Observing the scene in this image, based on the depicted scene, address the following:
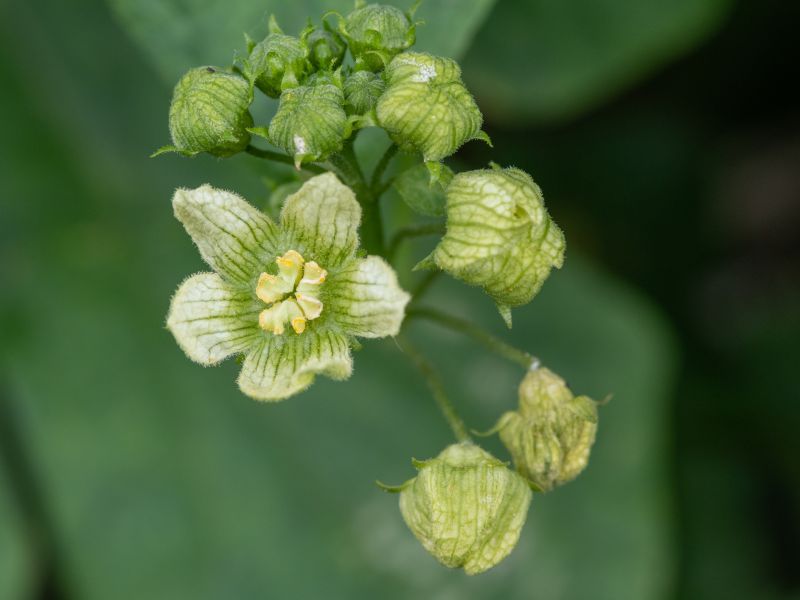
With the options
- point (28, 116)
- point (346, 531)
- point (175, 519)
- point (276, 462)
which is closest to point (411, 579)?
point (346, 531)

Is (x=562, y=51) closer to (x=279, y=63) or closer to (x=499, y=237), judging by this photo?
(x=279, y=63)

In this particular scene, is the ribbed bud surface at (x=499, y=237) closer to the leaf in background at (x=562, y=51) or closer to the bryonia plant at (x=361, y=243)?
the bryonia plant at (x=361, y=243)

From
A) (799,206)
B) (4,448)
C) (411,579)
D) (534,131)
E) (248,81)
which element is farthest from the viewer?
(799,206)

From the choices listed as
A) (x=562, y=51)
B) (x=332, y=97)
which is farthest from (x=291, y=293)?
(x=562, y=51)

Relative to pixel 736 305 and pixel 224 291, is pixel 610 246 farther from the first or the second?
pixel 224 291

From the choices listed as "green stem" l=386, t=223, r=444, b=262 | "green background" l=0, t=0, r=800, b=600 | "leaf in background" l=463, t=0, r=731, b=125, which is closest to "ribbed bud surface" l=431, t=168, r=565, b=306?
"green stem" l=386, t=223, r=444, b=262
